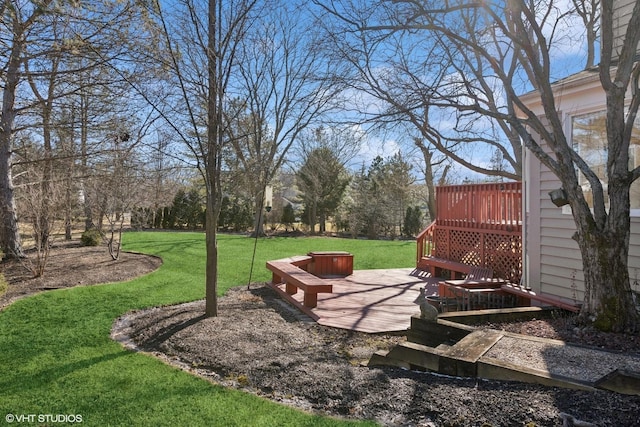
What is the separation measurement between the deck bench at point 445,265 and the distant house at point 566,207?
6.88ft

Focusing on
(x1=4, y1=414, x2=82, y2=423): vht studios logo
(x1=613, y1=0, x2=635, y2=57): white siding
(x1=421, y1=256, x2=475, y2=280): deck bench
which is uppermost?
(x1=613, y1=0, x2=635, y2=57): white siding

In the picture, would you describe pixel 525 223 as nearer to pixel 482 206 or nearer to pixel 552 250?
pixel 552 250

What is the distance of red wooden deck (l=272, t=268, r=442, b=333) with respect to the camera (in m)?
5.75

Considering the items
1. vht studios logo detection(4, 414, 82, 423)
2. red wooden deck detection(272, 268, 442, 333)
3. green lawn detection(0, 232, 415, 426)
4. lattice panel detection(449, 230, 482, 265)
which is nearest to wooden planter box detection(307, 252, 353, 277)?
red wooden deck detection(272, 268, 442, 333)

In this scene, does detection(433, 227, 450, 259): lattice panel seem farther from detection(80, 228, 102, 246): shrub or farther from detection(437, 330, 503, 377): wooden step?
detection(80, 228, 102, 246): shrub

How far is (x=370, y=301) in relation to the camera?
717 cm

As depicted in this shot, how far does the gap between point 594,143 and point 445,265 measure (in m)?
4.39

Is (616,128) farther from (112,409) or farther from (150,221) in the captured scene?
(150,221)

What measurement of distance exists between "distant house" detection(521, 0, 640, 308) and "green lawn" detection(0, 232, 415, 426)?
430cm

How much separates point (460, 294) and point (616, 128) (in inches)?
112

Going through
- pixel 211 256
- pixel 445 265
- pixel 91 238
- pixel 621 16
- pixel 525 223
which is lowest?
pixel 445 265

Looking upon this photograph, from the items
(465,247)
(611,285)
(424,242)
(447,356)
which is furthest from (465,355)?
(424,242)

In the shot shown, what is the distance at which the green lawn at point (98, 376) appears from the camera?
285 centimetres

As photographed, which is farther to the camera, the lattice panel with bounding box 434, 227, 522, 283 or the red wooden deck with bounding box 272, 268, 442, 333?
the lattice panel with bounding box 434, 227, 522, 283
